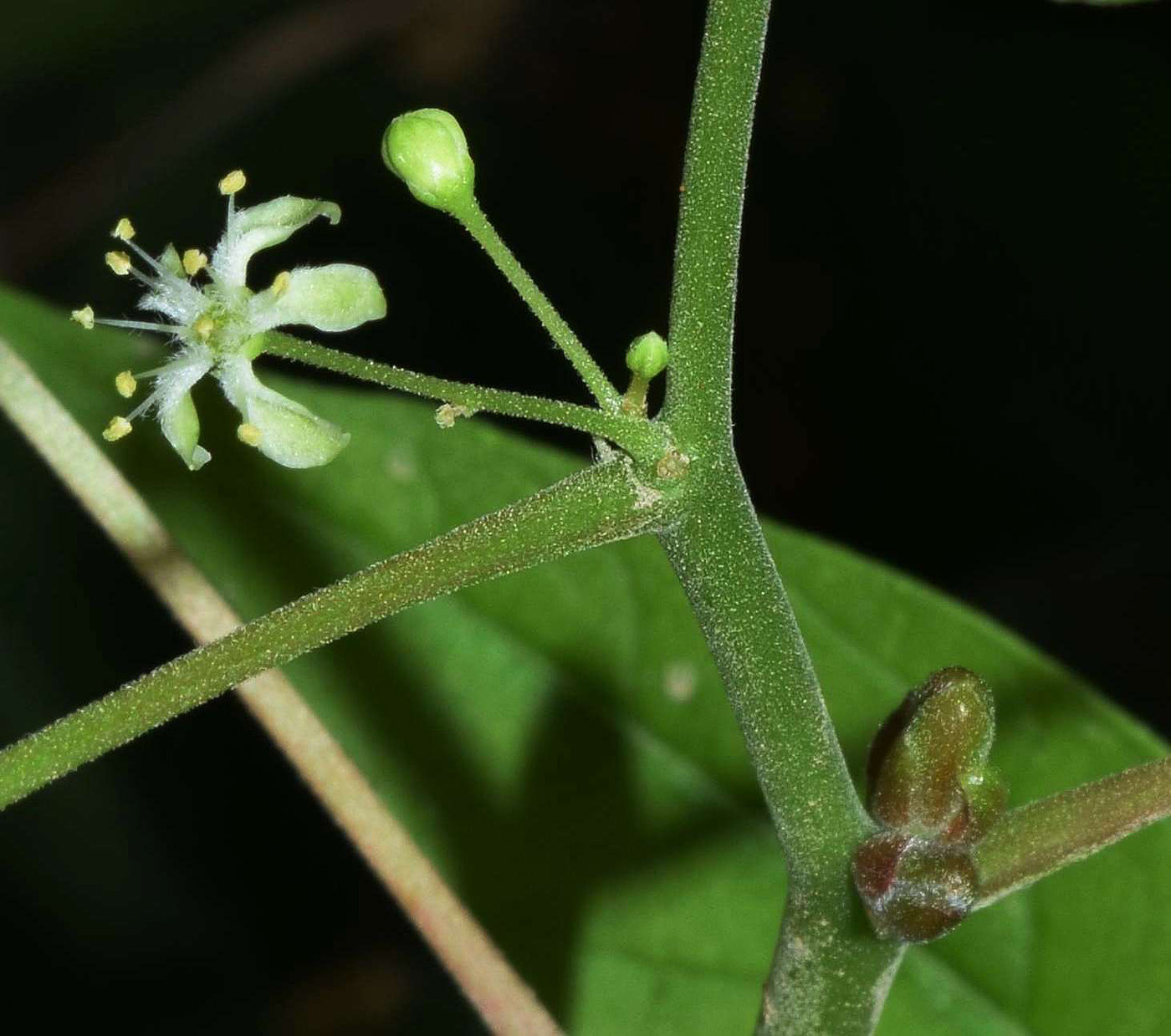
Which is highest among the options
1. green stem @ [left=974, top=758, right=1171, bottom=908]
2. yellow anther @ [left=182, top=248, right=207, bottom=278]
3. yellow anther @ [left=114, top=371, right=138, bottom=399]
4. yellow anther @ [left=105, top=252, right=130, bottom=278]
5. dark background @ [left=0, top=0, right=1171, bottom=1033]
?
dark background @ [left=0, top=0, right=1171, bottom=1033]

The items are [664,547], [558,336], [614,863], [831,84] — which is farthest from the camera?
[831,84]

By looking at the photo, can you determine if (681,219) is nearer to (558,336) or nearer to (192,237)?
(558,336)

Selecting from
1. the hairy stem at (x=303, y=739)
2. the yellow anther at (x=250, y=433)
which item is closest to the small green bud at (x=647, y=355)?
the yellow anther at (x=250, y=433)

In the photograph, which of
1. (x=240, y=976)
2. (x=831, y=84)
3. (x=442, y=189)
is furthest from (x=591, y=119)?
(x=442, y=189)

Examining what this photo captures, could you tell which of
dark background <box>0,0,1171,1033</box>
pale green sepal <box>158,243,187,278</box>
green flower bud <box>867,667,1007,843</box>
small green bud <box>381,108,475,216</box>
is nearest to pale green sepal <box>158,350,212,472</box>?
pale green sepal <box>158,243,187,278</box>

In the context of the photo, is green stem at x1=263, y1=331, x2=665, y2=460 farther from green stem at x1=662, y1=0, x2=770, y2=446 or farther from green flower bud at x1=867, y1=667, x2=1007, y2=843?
green flower bud at x1=867, y1=667, x2=1007, y2=843

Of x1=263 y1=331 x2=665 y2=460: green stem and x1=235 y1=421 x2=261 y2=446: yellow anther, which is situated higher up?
x1=235 y1=421 x2=261 y2=446: yellow anther

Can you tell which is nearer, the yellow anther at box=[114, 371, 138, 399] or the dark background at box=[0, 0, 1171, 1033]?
the yellow anther at box=[114, 371, 138, 399]

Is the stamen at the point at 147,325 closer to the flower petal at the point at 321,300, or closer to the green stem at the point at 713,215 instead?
the flower petal at the point at 321,300
